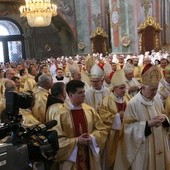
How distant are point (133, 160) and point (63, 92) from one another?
48.5 inches

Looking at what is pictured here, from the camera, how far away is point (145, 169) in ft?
14.8

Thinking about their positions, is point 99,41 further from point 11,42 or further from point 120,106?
point 120,106

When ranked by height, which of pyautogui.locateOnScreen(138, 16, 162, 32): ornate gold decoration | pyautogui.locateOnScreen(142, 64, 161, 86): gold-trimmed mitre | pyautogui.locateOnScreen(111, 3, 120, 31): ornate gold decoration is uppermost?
pyautogui.locateOnScreen(111, 3, 120, 31): ornate gold decoration

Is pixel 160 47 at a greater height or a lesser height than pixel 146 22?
lesser

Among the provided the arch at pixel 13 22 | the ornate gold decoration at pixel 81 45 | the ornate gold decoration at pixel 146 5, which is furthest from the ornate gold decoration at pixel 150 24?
the arch at pixel 13 22

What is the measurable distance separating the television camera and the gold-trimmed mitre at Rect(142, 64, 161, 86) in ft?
5.82

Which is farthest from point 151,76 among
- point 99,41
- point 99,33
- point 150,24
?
point 99,41

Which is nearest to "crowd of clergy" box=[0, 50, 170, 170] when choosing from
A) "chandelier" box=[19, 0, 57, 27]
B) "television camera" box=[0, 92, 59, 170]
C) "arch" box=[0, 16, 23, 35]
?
"television camera" box=[0, 92, 59, 170]

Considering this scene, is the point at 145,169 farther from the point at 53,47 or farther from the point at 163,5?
the point at 53,47

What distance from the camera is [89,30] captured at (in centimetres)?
2217

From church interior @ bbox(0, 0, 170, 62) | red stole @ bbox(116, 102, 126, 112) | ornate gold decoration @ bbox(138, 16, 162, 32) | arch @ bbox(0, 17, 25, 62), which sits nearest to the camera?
red stole @ bbox(116, 102, 126, 112)

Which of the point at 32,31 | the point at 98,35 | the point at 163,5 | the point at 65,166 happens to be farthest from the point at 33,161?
the point at 32,31

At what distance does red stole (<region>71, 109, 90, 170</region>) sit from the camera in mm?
4152

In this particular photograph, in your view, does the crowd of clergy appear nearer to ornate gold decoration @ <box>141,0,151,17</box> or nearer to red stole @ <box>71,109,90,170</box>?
red stole @ <box>71,109,90,170</box>
